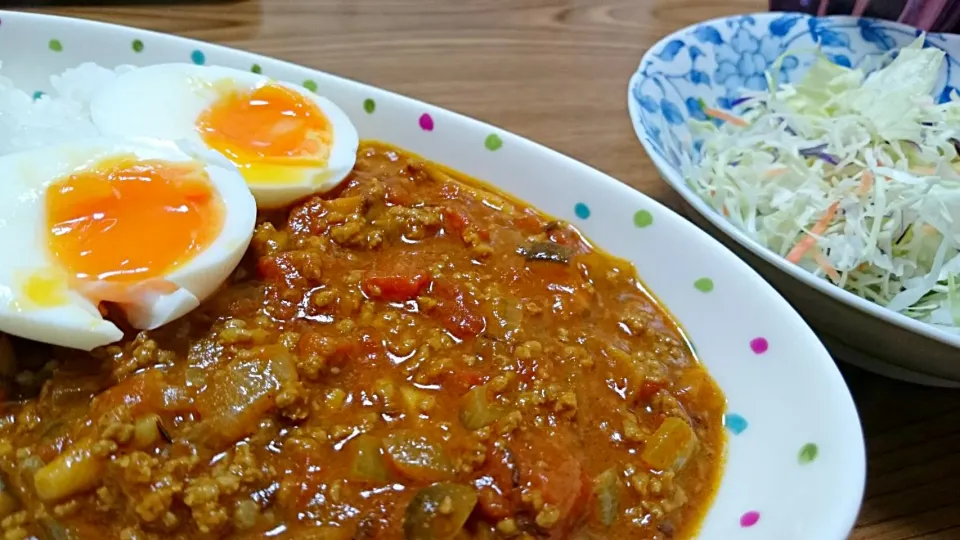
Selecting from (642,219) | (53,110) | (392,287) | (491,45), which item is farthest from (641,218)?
(53,110)

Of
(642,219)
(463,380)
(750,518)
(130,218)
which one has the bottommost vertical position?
(750,518)

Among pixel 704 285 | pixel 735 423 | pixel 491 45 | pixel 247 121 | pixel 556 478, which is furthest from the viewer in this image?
pixel 491 45

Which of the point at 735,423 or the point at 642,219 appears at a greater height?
the point at 642,219

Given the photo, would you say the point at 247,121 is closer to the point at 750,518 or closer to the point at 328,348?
the point at 328,348

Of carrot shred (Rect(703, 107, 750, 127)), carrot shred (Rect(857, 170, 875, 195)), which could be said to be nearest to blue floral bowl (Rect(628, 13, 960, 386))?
carrot shred (Rect(703, 107, 750, 127))

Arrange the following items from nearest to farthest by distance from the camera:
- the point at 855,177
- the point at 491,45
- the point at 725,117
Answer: the point at 855,177 → the point at 725,117 → the point at 491,45

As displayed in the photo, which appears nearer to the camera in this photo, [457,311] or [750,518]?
[750,518]
